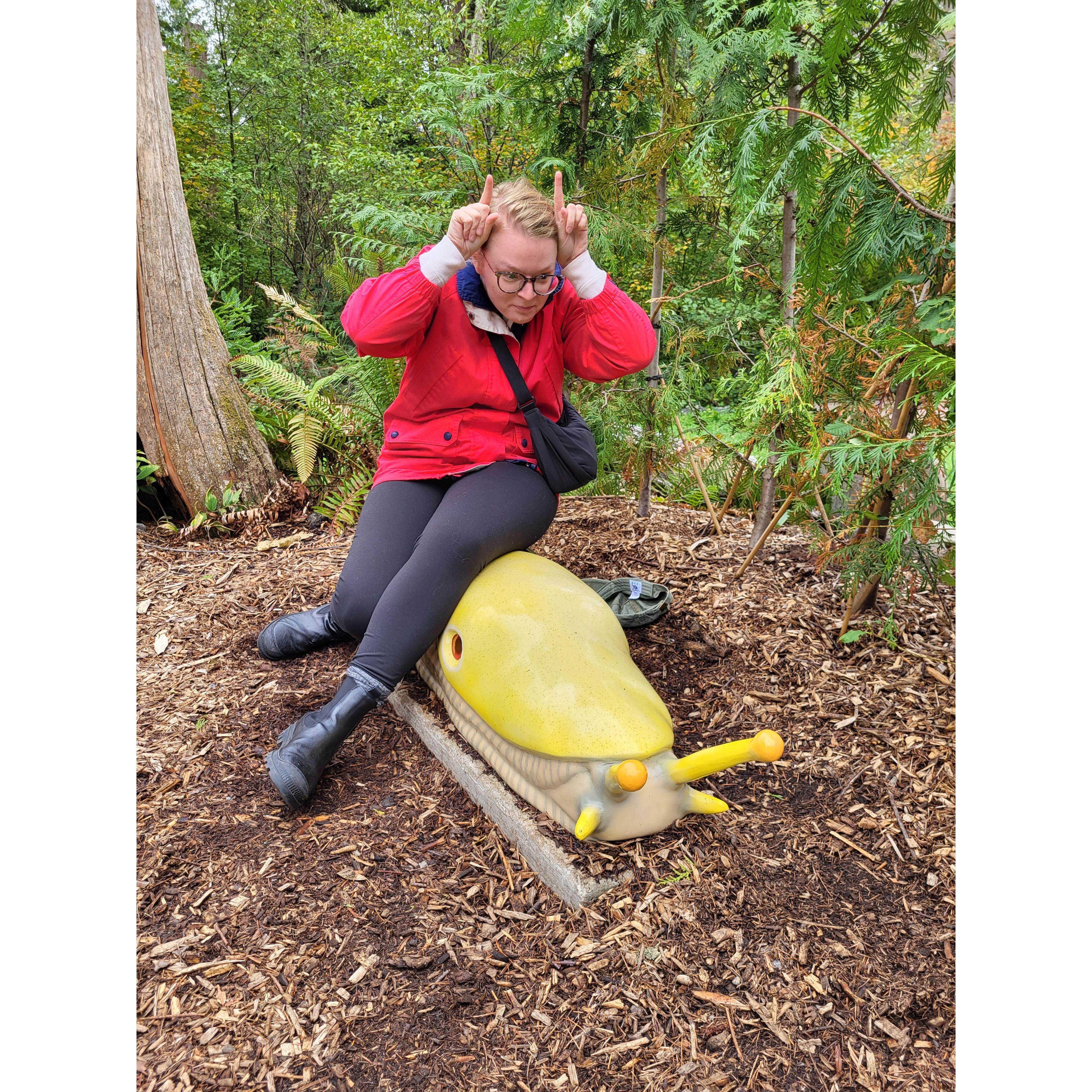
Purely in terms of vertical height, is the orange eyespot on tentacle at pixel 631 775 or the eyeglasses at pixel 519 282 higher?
the eyeglasses at pixel 519 282

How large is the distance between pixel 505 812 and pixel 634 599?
1187 millimetres

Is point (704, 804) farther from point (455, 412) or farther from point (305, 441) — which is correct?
point (305, 441)

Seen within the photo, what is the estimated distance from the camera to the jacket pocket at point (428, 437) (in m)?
2.73

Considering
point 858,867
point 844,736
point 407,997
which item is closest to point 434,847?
point 407,997

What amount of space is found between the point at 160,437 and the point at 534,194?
277 cm

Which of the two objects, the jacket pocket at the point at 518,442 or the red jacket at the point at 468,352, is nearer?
the red jacket at the point at 468,352

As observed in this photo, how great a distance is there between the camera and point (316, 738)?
2.30 m

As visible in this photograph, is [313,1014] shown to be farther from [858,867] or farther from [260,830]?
[858,867]

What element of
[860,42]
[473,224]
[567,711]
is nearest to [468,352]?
[473,224]

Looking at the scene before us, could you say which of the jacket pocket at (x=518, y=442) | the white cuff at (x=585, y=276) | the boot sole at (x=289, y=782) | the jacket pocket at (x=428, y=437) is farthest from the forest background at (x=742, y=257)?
the boot sole at (x=289, y=782)

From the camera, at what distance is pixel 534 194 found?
2410 mm

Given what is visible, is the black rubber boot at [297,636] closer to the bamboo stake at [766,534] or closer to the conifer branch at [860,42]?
the bamboo stake at [766,534]

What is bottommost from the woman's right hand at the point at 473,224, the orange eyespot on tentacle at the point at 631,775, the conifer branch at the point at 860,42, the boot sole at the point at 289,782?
the boot sole at the point at 289,782

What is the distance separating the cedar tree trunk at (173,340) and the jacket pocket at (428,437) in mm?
1947
